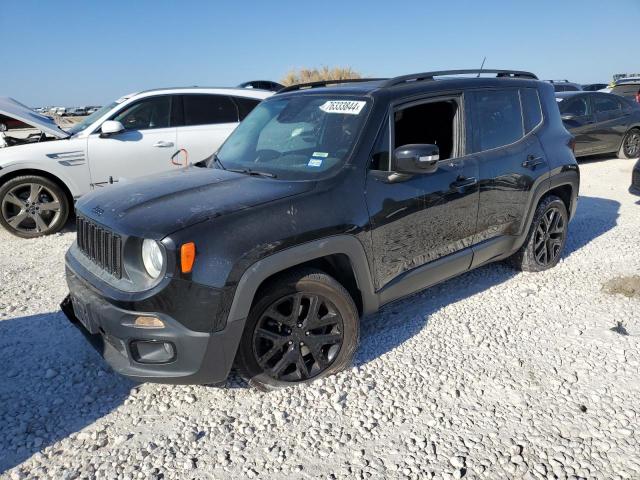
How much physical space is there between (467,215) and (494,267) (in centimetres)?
150

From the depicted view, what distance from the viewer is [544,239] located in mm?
4746

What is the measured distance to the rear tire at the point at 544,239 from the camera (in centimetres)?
460

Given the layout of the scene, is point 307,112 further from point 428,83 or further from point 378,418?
point 378,418

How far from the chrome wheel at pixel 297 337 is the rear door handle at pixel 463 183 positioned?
4.43ft

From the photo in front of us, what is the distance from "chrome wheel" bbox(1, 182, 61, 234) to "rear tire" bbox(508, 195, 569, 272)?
5474mm

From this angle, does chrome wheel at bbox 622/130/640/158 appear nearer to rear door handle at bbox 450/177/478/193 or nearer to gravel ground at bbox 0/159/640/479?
gravel ground at bbox 0/159/640/479

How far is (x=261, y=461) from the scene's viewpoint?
246 centimetres

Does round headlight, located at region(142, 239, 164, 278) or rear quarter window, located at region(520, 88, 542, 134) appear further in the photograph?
rear quarter window, located at region(520, 88, 542, 134)

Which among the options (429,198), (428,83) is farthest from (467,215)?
(428,83)

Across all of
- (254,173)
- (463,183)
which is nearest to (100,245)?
(254,173)

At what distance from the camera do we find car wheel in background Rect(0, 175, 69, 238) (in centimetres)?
610

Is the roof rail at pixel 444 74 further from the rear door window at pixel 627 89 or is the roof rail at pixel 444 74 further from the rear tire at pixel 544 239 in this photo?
the rear door window at pixel 627 89

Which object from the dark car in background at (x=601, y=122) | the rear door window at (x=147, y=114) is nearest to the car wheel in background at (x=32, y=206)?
the rear door window at (x=147, y=114)

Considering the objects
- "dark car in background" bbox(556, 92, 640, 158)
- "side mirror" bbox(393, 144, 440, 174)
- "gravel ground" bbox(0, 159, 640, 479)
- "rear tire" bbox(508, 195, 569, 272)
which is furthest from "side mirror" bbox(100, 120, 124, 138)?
"dark car in background" bbox(556, 92, 640, 158)
